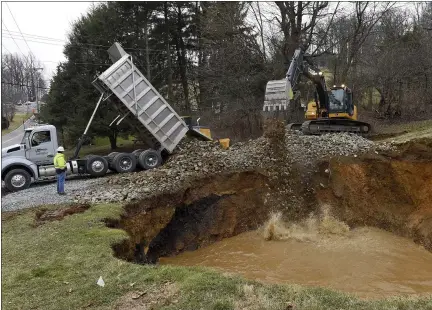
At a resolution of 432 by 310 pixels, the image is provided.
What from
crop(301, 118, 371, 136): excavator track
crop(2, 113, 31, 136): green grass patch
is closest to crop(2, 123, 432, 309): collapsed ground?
crop(301, 118, 371, 136): excavator track

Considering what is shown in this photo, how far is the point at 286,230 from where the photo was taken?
12008mm

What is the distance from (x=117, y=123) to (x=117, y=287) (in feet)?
31.2

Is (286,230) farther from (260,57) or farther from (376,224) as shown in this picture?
(260,57)

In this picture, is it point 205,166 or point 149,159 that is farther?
point 149,159

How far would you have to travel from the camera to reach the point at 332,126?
16.8 m

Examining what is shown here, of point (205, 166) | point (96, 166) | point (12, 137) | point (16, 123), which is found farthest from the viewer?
point (16, 123)

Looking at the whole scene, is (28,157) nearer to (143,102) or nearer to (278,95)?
(143,102)

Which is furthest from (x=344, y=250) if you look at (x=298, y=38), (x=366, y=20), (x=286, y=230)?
(x=366, y=20)

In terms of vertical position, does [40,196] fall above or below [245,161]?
below

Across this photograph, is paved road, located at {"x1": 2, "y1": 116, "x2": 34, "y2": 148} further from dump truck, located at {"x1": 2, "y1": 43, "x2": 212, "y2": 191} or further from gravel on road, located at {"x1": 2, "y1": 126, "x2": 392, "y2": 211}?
Result: gravel on road, located at {"x1": 2, "y1": 126, "x2": 392, "y2": 211}

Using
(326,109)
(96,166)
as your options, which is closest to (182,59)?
(326,109)

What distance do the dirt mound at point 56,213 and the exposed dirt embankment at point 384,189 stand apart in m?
7.53

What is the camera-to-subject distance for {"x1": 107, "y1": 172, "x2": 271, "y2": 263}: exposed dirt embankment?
10.9m

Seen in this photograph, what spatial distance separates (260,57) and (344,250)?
16604 millimetres
